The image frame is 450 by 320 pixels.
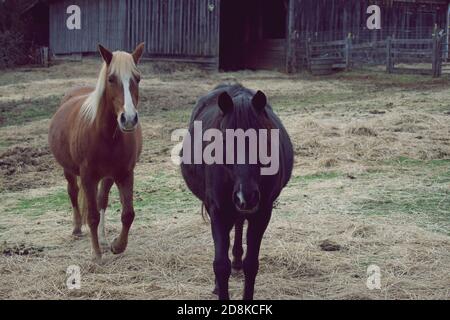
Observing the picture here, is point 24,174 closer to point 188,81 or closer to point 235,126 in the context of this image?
point 235,126

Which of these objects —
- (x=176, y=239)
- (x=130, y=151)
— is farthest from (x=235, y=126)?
(x=176, y=239)

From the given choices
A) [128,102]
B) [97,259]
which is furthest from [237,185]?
[97,259]

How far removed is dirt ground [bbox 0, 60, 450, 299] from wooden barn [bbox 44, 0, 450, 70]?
1109 cm

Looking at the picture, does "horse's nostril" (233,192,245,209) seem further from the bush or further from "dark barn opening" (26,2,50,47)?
"dark barn opening" (26,2,50,47)

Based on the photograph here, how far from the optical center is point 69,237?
5.85 metres

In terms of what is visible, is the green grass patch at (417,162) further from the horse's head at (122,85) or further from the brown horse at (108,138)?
the horse's head at (122,85)

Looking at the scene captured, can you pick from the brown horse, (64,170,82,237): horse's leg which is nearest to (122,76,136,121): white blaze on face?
the brown horse

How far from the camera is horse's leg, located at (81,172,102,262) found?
501cm

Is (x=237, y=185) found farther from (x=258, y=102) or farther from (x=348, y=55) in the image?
(x=348, y=55)

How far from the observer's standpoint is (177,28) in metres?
23.4

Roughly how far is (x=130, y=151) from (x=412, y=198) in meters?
3.41

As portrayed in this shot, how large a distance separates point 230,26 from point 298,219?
903 inches

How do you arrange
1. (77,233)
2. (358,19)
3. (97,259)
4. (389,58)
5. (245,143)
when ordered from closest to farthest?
(245,143) → (97,259) → (77,233) → (389,58) → (358,19)

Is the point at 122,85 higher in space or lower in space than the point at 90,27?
lower
